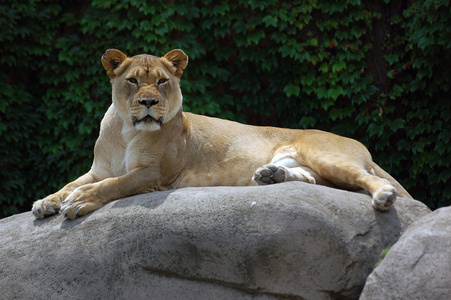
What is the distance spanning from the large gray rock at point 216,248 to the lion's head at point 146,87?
669 mm

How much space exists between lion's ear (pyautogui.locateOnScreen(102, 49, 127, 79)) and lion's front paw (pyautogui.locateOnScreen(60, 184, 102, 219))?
1.02 meters

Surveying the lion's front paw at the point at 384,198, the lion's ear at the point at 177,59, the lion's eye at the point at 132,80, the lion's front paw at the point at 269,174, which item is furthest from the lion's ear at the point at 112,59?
the lion's front paw at the point at 384,198

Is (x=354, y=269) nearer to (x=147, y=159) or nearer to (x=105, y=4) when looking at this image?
(x=147, y=159)

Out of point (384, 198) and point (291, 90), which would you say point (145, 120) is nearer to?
point (384, 198)

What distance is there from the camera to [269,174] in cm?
458

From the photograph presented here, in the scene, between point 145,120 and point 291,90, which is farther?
point 291,90

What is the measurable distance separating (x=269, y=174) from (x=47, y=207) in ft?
6.00

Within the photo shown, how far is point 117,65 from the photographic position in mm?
4684

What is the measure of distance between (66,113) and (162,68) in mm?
4220

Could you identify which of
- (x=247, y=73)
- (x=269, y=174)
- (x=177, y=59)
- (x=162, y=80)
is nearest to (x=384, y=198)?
(x=269, y=174)

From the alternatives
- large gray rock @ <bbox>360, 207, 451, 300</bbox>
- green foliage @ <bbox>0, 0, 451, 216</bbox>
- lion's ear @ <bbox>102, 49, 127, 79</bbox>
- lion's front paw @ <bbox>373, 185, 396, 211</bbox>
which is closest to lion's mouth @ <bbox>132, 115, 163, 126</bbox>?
lion's ear @ <bbox>102, 49, 127, 79</bbox>

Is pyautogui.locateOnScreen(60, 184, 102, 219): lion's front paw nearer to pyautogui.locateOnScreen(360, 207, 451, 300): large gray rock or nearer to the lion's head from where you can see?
the lion's head

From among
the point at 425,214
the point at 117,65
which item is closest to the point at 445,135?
the point at 425,214

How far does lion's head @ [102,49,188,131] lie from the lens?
4.32 metres
